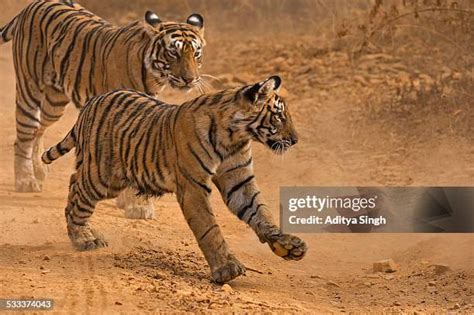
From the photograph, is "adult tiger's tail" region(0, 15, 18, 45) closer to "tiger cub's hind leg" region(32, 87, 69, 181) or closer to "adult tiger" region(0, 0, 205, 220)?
"adult tiger" region(0, 0, 205, 220)

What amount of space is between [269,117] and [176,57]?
6.71ft

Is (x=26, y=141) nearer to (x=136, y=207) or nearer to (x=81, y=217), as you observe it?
(x=136, y=207)

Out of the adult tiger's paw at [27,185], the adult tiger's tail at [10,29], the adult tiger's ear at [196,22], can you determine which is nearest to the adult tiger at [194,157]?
the adult tiger's ear at [196,22]

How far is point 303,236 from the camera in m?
9.67

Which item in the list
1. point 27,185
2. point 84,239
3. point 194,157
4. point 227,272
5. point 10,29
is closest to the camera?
point 227,272

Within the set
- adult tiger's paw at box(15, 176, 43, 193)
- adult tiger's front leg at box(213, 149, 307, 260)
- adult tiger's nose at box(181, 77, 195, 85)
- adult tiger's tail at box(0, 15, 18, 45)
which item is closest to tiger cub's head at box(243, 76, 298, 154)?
adult tiger's front leg at box(213, 149, 307, 260)

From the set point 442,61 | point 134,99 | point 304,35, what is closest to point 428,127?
point 442,61

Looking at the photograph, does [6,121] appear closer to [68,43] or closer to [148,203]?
[68,43]

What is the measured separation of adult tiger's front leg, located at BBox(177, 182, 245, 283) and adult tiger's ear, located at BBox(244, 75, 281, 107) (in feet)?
2.07

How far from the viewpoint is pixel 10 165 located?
11.4 m

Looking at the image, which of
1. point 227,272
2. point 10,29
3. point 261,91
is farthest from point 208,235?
point 10,29

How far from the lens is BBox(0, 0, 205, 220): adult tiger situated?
31.5 ft

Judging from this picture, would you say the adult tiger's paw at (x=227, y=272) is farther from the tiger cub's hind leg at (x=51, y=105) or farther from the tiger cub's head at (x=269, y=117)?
the tiger cub's hind leg at (x=51, y=105)

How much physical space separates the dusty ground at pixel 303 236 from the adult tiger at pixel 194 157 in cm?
28
